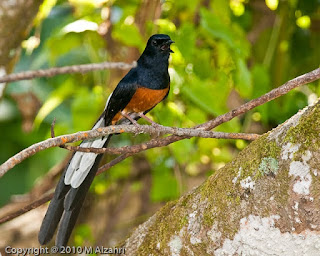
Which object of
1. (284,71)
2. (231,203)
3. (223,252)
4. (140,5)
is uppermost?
(140,5)

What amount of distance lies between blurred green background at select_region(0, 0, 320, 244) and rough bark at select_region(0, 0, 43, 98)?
15 centimetres

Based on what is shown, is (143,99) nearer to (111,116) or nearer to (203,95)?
(111,116)

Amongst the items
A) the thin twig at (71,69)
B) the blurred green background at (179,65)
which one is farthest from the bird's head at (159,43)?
the thin twig at (71,69)

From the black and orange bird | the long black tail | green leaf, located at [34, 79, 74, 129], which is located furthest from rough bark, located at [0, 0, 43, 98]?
the long black tail

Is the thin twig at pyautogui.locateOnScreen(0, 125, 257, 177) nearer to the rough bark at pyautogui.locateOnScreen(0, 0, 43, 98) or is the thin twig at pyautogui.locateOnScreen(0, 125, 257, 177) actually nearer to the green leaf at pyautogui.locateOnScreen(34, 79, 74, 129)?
the rough bark at pyautogui.locateOnScreen(0, 0, 43, 98)

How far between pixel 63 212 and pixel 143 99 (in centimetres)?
61

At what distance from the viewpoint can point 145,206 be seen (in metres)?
3.76

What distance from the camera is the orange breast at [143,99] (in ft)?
7.26

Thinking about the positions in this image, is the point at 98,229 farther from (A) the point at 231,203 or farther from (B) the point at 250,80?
(A) the point at 231,203

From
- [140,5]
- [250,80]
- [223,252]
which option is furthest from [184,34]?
[223,252]

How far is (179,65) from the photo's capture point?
2518 mm

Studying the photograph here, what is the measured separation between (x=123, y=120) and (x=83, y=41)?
725 millimetres

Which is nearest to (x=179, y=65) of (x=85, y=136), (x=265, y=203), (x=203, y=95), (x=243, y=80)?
(x=203, y=95)

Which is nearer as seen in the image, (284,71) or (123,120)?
(123,120)
